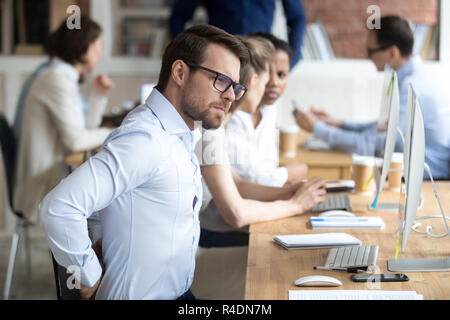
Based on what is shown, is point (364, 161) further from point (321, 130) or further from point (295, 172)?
point (321, 130)

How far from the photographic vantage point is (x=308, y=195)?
1973mm

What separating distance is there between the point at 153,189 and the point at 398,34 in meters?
1.90

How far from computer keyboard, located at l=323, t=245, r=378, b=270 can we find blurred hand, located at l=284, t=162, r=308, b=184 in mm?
985

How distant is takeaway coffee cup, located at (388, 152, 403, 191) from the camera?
7.34 ft

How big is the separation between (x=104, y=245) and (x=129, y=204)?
0.12m

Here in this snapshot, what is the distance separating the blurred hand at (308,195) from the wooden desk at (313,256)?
0.13ft

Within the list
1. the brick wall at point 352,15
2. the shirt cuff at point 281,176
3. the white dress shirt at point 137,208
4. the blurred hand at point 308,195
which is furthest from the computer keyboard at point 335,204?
the brick wall at point 352,15

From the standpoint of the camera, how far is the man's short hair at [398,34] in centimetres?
286

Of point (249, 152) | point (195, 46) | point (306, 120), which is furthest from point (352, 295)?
point (306, 120)

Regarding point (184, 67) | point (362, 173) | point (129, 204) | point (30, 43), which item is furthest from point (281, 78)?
point (30, 43)

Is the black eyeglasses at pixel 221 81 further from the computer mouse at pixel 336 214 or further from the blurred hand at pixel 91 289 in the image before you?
the computer mouse at pixel 336 214

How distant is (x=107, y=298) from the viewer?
4.51 ft

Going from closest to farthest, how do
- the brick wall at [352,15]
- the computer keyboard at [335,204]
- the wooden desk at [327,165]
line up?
1. the computer keyboard at [335,204]
2. the wooden desk at [327,165]
3. the brick wall at [352,15]

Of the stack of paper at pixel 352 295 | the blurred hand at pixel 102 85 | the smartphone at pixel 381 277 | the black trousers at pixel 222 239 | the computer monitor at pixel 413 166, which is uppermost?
the computer monitor at pixel 413 166
